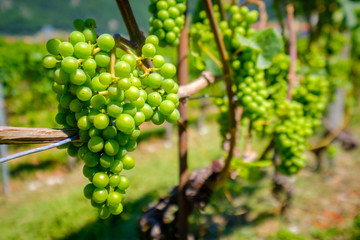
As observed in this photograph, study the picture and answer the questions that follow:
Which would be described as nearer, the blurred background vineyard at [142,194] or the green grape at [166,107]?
the green grape at [166,107]

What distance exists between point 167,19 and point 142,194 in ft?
9.59

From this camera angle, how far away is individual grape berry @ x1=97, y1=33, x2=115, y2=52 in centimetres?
64

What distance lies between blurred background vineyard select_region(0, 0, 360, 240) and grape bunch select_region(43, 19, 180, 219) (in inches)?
10.5

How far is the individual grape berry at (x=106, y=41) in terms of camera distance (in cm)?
64

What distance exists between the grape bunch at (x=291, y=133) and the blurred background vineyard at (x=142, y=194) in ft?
1.50

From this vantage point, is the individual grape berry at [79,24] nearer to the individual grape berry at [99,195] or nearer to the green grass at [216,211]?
the individual grape berry at [99,195]

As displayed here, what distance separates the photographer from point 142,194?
354cm

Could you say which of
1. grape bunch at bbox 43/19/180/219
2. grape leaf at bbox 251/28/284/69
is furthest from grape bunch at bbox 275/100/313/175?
grape bunch at bbox 43/19/180/219

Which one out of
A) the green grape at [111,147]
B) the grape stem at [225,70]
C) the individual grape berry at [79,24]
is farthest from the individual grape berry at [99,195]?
the grape stem at [225,70]

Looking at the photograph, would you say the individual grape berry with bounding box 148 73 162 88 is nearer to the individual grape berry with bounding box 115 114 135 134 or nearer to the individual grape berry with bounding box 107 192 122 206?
the individual grape berry with bounding box 115 114 135 134

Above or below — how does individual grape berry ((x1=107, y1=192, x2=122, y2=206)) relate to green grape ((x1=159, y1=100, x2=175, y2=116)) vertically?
below

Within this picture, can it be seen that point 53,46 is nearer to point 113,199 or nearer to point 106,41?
point 106,41

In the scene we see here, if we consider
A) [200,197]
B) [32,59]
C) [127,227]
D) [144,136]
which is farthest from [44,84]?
[200,197]

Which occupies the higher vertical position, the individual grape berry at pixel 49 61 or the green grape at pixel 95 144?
the individual grape berry at pixel 49 61
